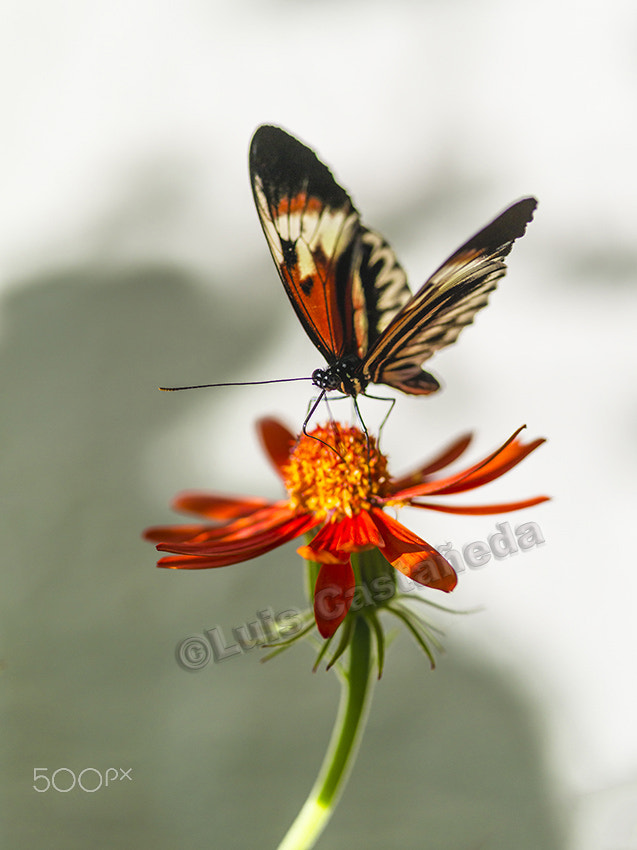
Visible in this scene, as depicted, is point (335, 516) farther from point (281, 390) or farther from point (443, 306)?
point (281, 390)

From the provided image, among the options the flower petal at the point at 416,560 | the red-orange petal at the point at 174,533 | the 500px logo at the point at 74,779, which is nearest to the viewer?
the flower petal at the point at 416,560

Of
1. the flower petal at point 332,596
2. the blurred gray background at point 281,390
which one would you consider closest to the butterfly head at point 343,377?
the flower petal at point 332,596

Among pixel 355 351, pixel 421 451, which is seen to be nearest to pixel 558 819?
pixel 421 451

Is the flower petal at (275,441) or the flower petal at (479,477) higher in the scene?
the flower petal at (275,441)

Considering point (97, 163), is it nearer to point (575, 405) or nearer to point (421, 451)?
point (421, 451)

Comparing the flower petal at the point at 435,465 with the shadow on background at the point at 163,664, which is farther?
the shadow on background at the point at 163,664

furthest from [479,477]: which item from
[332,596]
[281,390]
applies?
[281,390]

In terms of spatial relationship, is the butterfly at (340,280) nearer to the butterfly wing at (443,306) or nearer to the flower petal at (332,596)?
the butterfly wing at (443,306)

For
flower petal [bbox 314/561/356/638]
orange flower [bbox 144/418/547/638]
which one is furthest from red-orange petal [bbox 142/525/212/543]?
flower petal [bbox 314/561/356/638]
